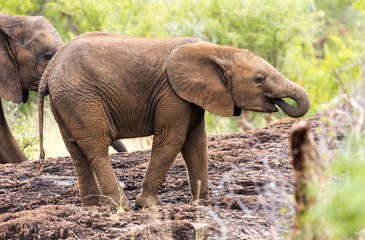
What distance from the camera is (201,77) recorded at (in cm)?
671

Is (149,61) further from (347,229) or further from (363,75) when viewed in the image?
(347,229)

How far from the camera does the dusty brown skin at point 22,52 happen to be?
8.96 m

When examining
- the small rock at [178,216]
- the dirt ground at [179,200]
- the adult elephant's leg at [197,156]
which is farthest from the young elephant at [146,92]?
the small rock at [178,216]

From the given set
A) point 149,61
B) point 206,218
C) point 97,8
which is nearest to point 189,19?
point 97,8

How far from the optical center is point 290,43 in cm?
1753

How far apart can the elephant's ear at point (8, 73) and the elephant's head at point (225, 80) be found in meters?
3.19

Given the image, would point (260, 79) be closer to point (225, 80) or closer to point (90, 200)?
point (225, 80)

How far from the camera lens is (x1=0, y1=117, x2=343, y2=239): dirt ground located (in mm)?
5203

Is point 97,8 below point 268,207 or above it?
above

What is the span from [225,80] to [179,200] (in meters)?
1.54

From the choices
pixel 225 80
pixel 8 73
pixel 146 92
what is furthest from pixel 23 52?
pixel 225 80

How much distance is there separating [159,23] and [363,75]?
1479 cm

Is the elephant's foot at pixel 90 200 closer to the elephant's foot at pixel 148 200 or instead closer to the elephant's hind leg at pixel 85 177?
the elephant's hind leg at pixel 85 177

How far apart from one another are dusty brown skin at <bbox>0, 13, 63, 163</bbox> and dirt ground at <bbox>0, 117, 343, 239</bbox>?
1.21 m
